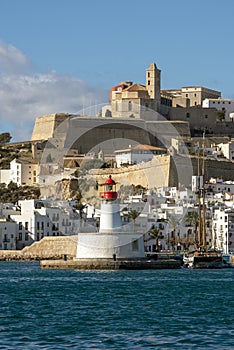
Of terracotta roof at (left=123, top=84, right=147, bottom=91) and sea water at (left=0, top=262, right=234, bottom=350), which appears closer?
sea water at (left=0, top=262, right=234, bottom=350)

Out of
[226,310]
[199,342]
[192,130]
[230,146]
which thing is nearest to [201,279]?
[226,310]

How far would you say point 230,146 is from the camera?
84.2 meters

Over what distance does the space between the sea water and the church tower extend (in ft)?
171

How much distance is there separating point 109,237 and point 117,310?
12.0 meters

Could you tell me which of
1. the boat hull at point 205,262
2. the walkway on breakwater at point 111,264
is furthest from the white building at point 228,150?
the walkway on breakwater at point 111,264

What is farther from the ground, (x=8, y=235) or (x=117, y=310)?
(x=8, y=235)

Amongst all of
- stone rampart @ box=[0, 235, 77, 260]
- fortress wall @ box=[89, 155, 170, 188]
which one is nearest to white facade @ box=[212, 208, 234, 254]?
stone rampart @ box=[0, 235, 77, 260]

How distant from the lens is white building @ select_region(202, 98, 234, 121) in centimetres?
9594

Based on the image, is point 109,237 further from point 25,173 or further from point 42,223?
point 25,173

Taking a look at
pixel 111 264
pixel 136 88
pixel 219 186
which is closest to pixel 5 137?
pixel 136 88

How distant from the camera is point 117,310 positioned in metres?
25.6

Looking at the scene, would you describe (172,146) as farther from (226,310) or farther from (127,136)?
(226,310)

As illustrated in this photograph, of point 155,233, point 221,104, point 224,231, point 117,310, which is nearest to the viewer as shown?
point 117,310

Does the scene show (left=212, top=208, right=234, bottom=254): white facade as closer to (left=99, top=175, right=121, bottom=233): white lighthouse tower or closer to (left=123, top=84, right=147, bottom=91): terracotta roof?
(left=99, top=175, right=121, bottom=233): white lighthouse tower
